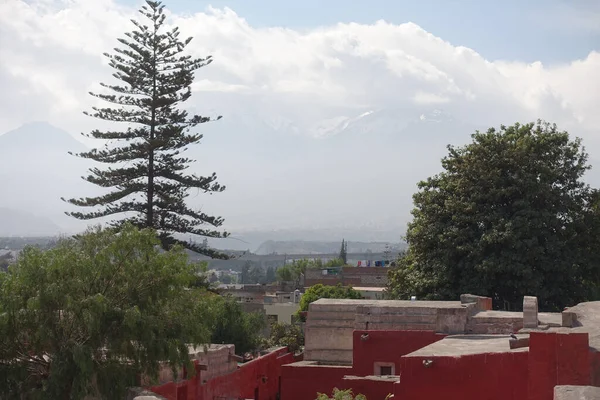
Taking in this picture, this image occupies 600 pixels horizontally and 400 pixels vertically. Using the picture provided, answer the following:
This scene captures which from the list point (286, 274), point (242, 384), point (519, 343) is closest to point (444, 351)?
point (519, 343)

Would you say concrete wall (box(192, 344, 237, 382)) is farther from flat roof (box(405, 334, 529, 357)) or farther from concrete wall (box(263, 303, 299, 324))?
concrete wall (box(263, 303, 299, 324))

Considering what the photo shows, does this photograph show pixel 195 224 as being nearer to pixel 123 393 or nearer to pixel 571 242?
pixel 571 242

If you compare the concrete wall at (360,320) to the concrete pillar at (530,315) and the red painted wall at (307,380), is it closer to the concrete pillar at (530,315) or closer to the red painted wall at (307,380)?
the red painted wall at (307,380)

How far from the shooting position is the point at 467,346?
1769 cm

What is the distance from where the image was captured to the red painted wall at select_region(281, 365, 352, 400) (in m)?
22.7

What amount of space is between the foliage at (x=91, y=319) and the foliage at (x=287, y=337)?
14487 mm

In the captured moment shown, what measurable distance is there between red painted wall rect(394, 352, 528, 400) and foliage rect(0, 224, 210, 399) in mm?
4098

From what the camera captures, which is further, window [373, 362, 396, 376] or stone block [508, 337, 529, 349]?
window [373, 362, 396, 376]

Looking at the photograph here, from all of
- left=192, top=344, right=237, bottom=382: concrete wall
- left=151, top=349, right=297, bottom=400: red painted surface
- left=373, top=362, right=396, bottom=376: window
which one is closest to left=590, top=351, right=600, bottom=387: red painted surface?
left=151, top=349, right=297, bottom=400: red painted surface

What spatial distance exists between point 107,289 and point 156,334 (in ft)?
4.02

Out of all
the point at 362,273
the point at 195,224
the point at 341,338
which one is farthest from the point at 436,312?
the point at 362,273

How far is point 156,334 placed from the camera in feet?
52.9

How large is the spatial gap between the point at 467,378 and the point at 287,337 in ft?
56.1

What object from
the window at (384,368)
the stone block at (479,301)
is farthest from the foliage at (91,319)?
the stone block at (479,301)
